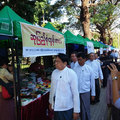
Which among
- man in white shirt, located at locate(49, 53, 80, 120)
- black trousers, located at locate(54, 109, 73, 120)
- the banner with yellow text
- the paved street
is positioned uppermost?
the banner with yellow text

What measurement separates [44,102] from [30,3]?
27.5 ft

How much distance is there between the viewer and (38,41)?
116 inches

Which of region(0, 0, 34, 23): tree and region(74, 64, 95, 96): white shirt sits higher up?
region(0, 0, 34, 23): tree

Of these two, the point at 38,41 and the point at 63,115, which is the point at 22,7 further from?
the point at 63,115

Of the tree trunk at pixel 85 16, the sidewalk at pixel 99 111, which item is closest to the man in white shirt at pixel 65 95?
the sidewalk at pixel 99 111

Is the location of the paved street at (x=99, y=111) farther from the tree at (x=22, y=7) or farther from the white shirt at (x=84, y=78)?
the tree at (x=22, y=7)

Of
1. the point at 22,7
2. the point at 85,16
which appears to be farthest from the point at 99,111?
the point at 85,16

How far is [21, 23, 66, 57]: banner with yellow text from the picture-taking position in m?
2.58

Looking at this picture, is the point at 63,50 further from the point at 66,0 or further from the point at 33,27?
the point at 66,0

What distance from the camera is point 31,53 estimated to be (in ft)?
8.73

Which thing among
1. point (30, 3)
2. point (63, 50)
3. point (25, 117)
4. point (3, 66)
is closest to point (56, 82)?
point (25, 117)

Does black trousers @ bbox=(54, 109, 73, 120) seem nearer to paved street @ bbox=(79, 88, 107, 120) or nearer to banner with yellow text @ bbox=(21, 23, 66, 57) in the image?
banner with yellow text @ bbox=(21, 23, 66, 57)

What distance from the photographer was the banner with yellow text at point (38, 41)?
8.46 feet

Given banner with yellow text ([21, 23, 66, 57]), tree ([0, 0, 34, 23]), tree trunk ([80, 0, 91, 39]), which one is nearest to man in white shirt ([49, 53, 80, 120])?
banner with yellow text ([21, 23, 66, 57])
